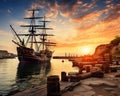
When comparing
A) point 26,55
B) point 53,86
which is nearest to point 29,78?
point 53,86

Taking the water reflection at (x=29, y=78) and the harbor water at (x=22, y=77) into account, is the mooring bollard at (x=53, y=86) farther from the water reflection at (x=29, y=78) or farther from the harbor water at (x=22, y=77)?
the water reflection at (x=29, y=78)

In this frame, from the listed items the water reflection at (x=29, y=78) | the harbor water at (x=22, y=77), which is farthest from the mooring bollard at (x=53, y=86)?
the water reflection at (x=29, y=78)

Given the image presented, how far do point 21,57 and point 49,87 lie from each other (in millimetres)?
71798

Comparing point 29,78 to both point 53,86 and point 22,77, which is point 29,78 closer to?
point 22,77

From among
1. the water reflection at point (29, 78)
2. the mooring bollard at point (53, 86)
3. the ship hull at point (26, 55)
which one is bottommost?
the water reflection at point (29, 78)

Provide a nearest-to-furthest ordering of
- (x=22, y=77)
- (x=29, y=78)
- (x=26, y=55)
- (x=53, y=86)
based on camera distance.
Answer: (x=53, y=86), (x=29, y=78), (x=22, y=77), (x=26, y=55)

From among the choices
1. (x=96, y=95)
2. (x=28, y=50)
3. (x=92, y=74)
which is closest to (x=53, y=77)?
(x=96, y=95)

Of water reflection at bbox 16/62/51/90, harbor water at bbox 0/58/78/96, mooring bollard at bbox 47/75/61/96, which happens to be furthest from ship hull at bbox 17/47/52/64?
mooring bollard at bbox 47/75/61/96

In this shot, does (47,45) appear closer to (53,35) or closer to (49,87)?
(53,35)

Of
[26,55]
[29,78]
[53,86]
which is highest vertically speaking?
[26,55]

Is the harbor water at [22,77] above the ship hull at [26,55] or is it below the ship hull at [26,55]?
below

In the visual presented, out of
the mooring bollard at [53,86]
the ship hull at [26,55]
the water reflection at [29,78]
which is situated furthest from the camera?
the ship hull at [26,55]

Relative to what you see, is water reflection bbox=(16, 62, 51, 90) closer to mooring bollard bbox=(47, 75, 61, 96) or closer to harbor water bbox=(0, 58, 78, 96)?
harbor water bbox=(0, 58, 78, 96)

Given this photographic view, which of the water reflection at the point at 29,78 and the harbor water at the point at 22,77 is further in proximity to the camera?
the water reflection at the point at 29,78
